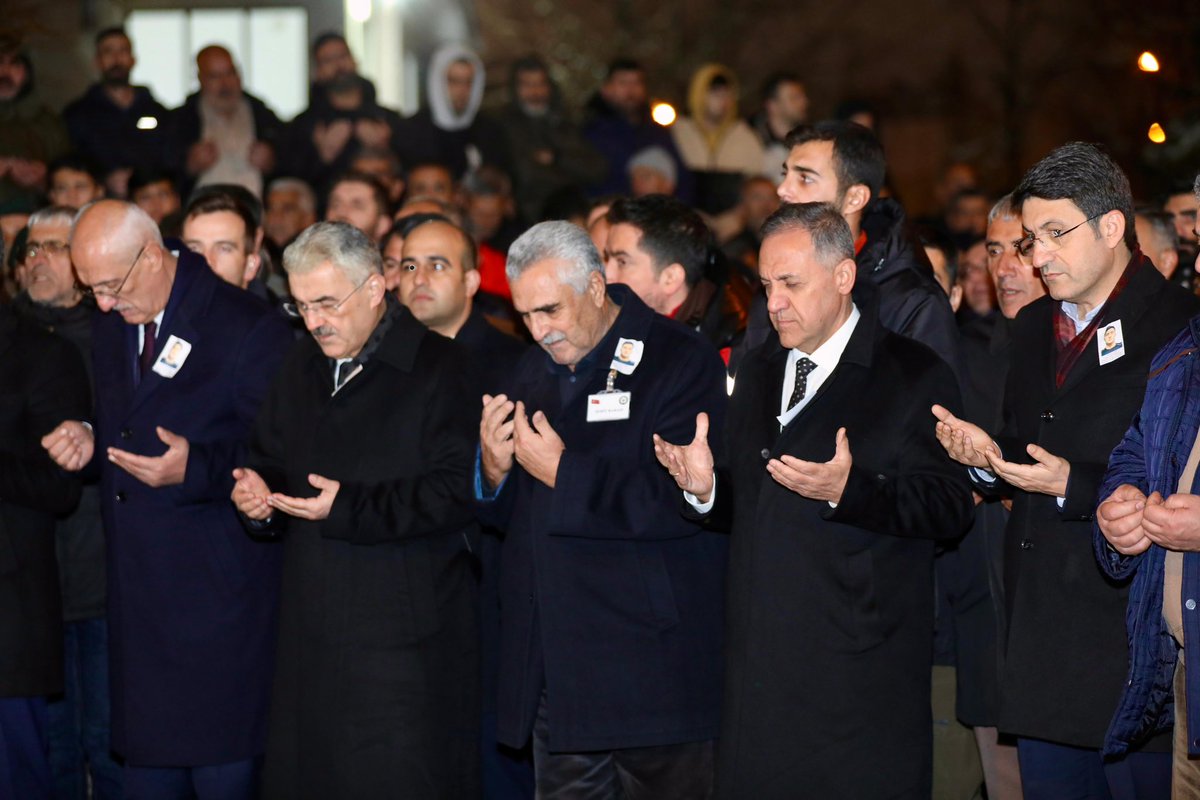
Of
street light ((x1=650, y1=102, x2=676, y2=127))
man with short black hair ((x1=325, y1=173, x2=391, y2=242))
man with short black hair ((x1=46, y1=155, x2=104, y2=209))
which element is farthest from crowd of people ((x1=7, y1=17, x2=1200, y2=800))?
street light ((x1=650, y1=102, x2=676, y2=127))

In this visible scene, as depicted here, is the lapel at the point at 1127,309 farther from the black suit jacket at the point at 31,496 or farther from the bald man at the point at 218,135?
the bald man at the point at 218,135

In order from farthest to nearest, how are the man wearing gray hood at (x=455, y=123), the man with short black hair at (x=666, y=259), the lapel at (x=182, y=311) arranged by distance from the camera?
the man wearing gray hood at (x=455, y=123) < the man with short black hair at (x=666, y=259) < the lapel at (x=182, y=311)

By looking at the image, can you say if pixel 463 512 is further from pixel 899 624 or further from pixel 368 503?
pixel 899 624

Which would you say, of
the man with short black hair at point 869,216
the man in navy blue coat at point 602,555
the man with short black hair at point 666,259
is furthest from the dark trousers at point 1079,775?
the man with short black hair at point 666,259

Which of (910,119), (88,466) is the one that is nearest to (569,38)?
(910,119)

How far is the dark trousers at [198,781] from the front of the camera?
5.61 m

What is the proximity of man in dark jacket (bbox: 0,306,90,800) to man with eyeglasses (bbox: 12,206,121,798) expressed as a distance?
28 centimetres

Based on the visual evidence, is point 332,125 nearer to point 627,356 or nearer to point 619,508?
point 627,356

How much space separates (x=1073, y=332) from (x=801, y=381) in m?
0.82

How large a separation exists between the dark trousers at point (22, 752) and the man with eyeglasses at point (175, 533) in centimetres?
36

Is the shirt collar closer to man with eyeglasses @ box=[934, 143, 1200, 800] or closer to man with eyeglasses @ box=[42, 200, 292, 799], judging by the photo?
man with eyeglasses @ box=[934, 143, 1200, 800]

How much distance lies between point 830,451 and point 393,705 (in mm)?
1676

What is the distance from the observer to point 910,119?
90.4 ft

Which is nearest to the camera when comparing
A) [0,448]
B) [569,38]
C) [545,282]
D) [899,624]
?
[899,624]
